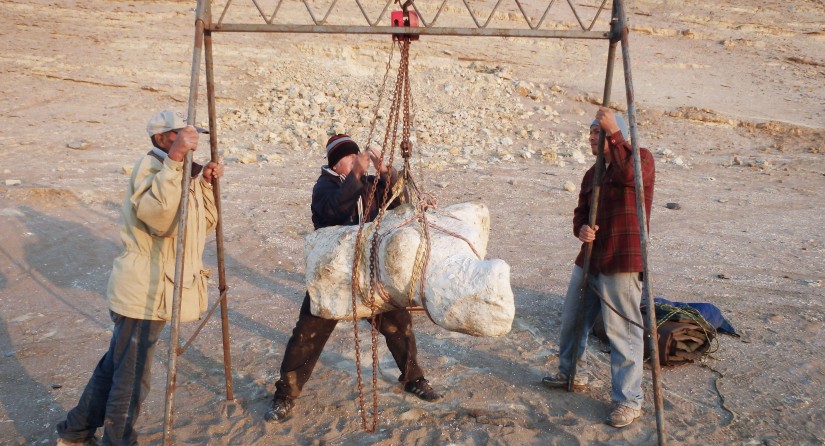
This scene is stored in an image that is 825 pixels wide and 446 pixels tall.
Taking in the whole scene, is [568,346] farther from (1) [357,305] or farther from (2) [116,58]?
(2) [116,58]

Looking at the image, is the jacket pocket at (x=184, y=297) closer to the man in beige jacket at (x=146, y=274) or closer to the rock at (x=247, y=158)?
the man in beige jacket at (x=146, y=274)

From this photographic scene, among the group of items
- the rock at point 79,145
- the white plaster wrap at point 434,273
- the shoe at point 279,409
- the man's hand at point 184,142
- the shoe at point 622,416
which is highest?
the man's hand at point 184,142

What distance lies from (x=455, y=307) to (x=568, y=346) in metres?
1.84

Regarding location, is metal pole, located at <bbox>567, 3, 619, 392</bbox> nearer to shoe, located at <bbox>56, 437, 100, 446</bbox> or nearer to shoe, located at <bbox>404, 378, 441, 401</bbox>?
shoe, located at <bbox>404, 378, 441, 401</bbox>

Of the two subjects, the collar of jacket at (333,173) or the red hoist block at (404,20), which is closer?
the red hoist block at (404,20)

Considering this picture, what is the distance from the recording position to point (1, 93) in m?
13.9

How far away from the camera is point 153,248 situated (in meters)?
3.41

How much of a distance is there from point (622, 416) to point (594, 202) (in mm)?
1312

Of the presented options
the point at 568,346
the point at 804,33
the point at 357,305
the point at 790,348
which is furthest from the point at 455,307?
the point at 804,33

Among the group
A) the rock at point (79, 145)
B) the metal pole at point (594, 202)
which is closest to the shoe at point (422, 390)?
the metal pole at point (594, 202)

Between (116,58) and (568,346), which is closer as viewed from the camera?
(568,346)

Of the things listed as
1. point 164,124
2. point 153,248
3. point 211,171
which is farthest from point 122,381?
point 164,124

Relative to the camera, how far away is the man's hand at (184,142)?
315 centimetres

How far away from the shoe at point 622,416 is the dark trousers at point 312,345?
1.26 metres
